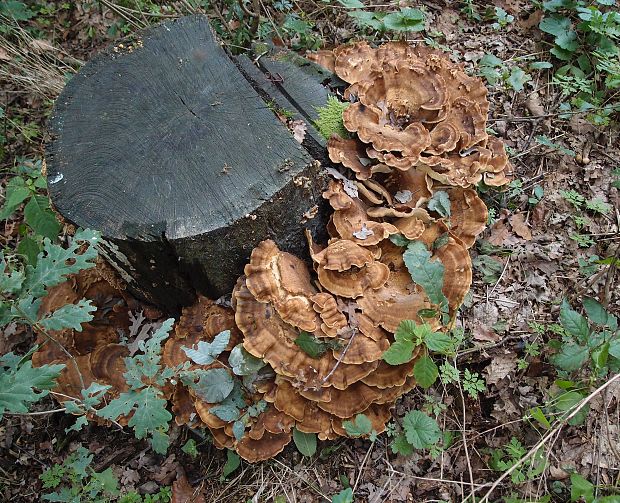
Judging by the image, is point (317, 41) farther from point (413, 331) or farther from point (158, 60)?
point (413, 331)

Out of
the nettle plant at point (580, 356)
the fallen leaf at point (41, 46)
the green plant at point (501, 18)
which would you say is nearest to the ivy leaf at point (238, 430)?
the nettle plant at point (580, 356)

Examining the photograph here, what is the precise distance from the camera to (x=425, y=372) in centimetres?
330

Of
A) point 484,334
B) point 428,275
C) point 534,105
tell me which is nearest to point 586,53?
point 534,105

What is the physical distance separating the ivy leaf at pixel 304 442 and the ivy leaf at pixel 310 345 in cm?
83

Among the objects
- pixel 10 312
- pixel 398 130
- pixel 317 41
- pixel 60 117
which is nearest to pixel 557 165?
pixel 398 130

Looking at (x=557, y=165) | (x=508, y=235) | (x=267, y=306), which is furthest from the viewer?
(x=557, y=165)

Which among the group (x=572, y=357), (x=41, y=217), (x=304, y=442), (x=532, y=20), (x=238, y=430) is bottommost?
(x=304, y=442)

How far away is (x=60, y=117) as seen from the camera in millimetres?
3820

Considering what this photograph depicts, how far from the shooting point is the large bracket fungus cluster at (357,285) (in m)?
3.46

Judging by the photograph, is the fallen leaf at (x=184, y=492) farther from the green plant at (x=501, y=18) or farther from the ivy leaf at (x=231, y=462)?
the green plant at (x=501, y=18)

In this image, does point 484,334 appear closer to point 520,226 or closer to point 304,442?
point 520,226

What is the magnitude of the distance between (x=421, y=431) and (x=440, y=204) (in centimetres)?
187

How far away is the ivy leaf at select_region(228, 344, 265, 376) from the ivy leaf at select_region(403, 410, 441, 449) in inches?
49.9

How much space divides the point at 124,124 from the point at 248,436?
265 centimetres
